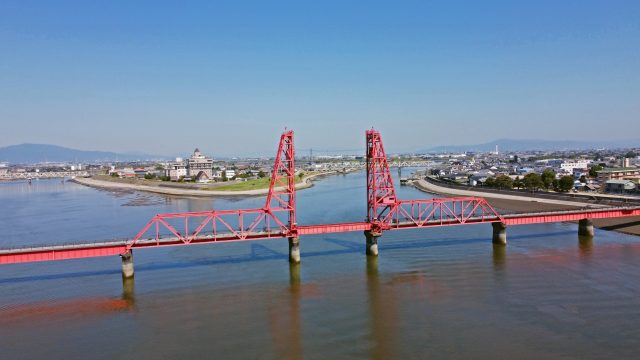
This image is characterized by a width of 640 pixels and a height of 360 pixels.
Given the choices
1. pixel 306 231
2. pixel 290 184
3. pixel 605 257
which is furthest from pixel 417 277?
pixel 605 257

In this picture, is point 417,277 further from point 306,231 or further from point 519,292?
point 306,231

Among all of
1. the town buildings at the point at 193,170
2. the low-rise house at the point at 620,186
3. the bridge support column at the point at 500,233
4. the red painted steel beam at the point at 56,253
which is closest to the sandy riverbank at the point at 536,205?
the low-rise house at the point at 620,186

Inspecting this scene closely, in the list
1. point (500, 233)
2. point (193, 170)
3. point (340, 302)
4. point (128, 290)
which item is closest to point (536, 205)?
point (500, 233)

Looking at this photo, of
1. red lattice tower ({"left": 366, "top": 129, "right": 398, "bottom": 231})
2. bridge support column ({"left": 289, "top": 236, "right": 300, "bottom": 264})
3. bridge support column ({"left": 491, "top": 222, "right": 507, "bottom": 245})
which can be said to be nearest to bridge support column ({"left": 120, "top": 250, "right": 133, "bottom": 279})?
bridge support column ({"left": 289, "top": 236, "right": 300, "bottom": 264})

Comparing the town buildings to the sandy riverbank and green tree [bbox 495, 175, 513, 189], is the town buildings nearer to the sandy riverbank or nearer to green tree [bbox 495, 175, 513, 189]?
the sandy riverbank

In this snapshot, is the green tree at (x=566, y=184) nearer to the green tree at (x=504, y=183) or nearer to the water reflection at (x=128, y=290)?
the green tree at (x=504, y=183)

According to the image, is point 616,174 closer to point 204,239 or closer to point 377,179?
point 377,179
